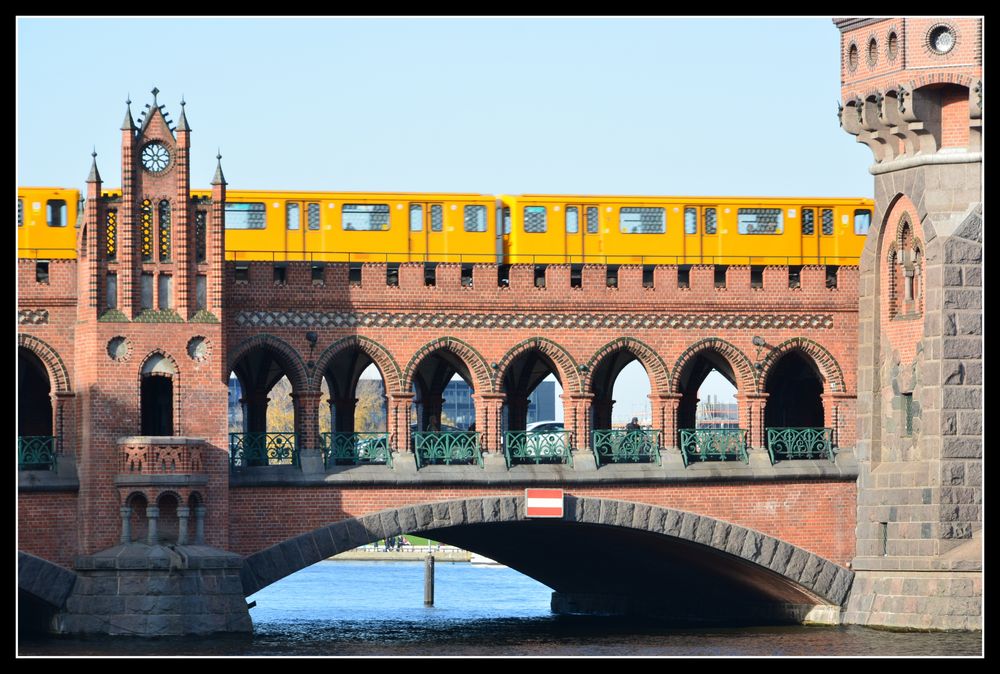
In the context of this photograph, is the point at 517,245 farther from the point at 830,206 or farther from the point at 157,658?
the point at 157,658

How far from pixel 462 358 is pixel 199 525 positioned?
8090 mm

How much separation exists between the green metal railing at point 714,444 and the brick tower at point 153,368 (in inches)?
462

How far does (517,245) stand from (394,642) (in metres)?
10.4

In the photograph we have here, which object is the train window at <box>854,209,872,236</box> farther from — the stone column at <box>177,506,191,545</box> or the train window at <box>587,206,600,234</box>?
the stone column at <box>177,506,191,545</box>

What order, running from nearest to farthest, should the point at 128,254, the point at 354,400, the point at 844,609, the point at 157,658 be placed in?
the point at 157,658, the point at 128,254, the point at 844,609, the point at 354,400

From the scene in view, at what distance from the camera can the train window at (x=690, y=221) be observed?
67.4 metres

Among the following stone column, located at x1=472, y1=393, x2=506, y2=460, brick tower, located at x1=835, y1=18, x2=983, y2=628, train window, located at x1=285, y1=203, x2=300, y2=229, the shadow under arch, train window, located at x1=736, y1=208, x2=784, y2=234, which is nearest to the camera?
brick tower, located at x1=835, y1=18, x2=983, y2=628

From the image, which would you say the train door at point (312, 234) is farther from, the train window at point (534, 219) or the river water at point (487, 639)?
the river water at point (487, 639)

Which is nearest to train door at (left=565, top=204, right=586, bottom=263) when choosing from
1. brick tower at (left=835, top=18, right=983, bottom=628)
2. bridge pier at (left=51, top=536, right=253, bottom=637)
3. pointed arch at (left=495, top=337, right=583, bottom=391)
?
pointed arch at (left=495, top=337, right=583, bottom=391)

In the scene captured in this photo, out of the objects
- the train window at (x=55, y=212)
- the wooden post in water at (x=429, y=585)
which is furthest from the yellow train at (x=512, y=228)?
the wooden post in water at (x=429, y=585)

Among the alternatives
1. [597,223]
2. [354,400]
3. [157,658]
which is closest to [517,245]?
[597,223]

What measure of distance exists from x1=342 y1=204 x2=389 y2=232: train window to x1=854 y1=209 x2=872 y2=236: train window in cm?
1226

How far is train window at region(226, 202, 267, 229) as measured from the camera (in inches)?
2562

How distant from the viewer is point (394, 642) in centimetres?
6344
